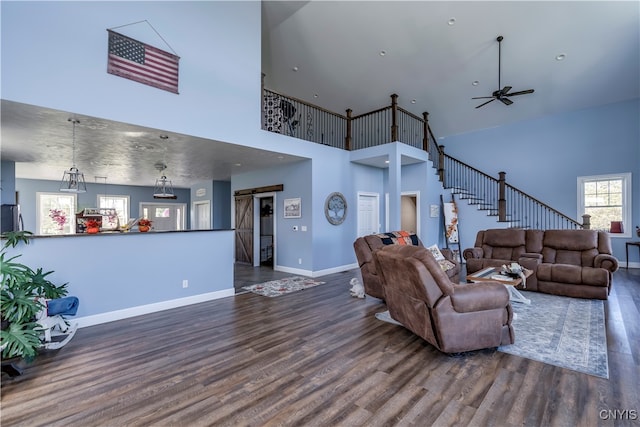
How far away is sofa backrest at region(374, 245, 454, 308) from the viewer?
2.83m

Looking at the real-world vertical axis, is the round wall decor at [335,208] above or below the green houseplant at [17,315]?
above

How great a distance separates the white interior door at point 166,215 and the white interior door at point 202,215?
1580mm

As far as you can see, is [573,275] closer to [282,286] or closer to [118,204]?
[282,286]

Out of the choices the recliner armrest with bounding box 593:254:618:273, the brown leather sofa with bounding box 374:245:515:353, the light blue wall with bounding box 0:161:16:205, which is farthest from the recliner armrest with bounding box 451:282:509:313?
the light blue wall with bounding box 0:161:16:205

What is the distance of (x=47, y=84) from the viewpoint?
334 centimetres

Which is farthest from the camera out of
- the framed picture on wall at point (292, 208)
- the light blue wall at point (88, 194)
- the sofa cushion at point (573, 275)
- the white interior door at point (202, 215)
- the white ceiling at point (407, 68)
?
the white interior door at point (202, 215)

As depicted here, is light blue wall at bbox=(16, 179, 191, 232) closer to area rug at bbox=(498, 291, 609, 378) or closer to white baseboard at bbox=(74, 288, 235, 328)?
white baseboard at bbox=(74, 288, 235, 328)

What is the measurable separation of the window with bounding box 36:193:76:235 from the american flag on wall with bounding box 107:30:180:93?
24.8ft

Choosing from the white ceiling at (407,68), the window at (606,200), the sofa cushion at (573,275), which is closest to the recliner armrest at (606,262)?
the sofa cushion at (573,275)

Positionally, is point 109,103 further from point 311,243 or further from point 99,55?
point 311,243

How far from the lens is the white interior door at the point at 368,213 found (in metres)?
7.75

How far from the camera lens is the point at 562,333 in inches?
132

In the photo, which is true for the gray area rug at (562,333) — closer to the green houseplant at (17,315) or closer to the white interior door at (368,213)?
the green houseplant at (17,315)

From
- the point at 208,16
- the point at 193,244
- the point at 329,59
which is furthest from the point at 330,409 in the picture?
the point at 329,59
